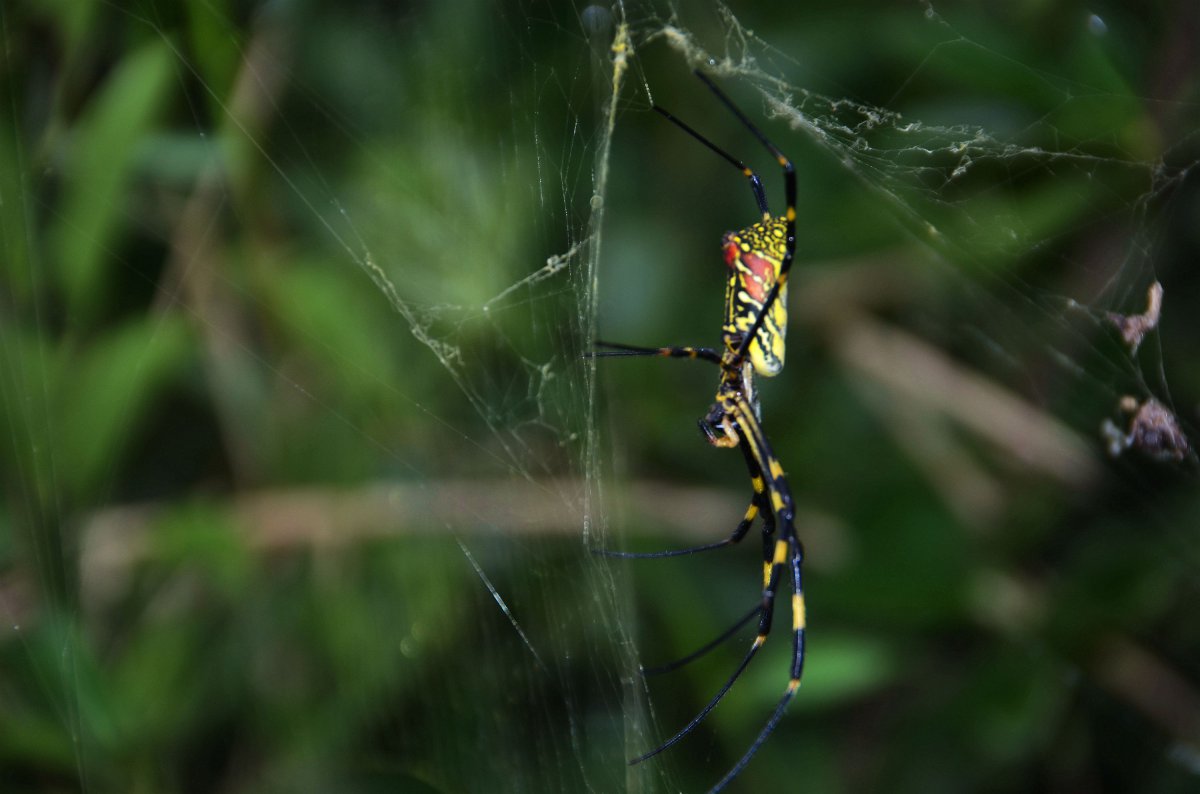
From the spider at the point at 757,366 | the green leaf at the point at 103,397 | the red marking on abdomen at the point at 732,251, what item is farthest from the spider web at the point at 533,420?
the red marking on abdomen at the point at 732,251

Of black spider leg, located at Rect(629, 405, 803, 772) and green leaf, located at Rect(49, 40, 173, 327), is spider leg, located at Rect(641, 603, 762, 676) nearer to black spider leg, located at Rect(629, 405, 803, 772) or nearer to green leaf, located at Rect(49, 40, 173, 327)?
black spider leg, located at Rect(629, 405, 803, 772)

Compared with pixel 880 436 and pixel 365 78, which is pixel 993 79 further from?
pixel 365 78

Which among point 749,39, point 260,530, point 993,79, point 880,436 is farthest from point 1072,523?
point 260,530

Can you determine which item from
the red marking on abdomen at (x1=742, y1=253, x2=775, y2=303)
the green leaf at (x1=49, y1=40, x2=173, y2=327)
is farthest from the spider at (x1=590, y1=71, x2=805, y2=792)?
the green leaf at (x1=49, y1=40, x2=173, y2=327)

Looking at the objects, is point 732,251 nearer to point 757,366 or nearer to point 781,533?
point 757,366

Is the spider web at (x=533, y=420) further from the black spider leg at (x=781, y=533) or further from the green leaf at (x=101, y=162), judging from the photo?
the black spider leg at (x=781, y=533)

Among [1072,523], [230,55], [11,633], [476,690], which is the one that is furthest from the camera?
[1072,523]
